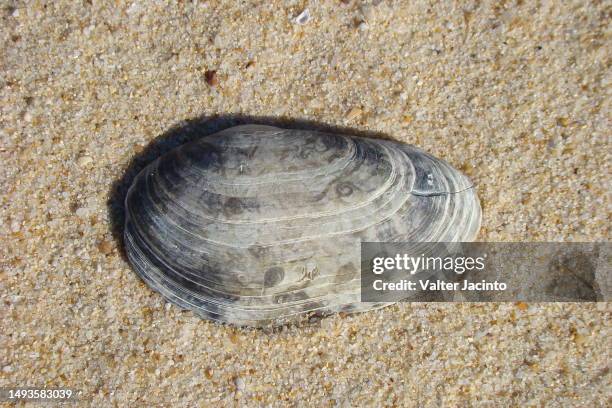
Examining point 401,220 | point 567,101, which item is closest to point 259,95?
point 401,220

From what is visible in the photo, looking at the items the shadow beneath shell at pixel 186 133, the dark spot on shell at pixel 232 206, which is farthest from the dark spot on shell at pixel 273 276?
the shadow beneath shell at pixel 186 133

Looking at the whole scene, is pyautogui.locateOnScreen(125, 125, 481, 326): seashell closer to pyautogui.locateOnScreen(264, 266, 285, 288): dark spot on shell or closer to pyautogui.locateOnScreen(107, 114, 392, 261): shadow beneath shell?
pyautogui.locateOnScreen(264, 266, 285, 288): dark spot on shell

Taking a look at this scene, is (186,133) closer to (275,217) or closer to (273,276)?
(275,217)

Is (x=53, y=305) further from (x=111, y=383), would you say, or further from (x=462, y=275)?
(x=462, y=275)

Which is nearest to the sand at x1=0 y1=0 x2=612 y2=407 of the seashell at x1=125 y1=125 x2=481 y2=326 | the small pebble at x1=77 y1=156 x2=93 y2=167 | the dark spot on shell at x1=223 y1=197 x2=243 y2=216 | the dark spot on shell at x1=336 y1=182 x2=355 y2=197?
the small pebble at x1=77 y1=156 x2=93 y2=167

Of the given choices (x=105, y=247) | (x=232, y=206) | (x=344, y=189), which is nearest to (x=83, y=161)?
(x=105, y=247)

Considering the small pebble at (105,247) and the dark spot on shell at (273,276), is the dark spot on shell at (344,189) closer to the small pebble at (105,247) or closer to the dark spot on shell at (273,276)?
the dark spot on shell at (273,276)
